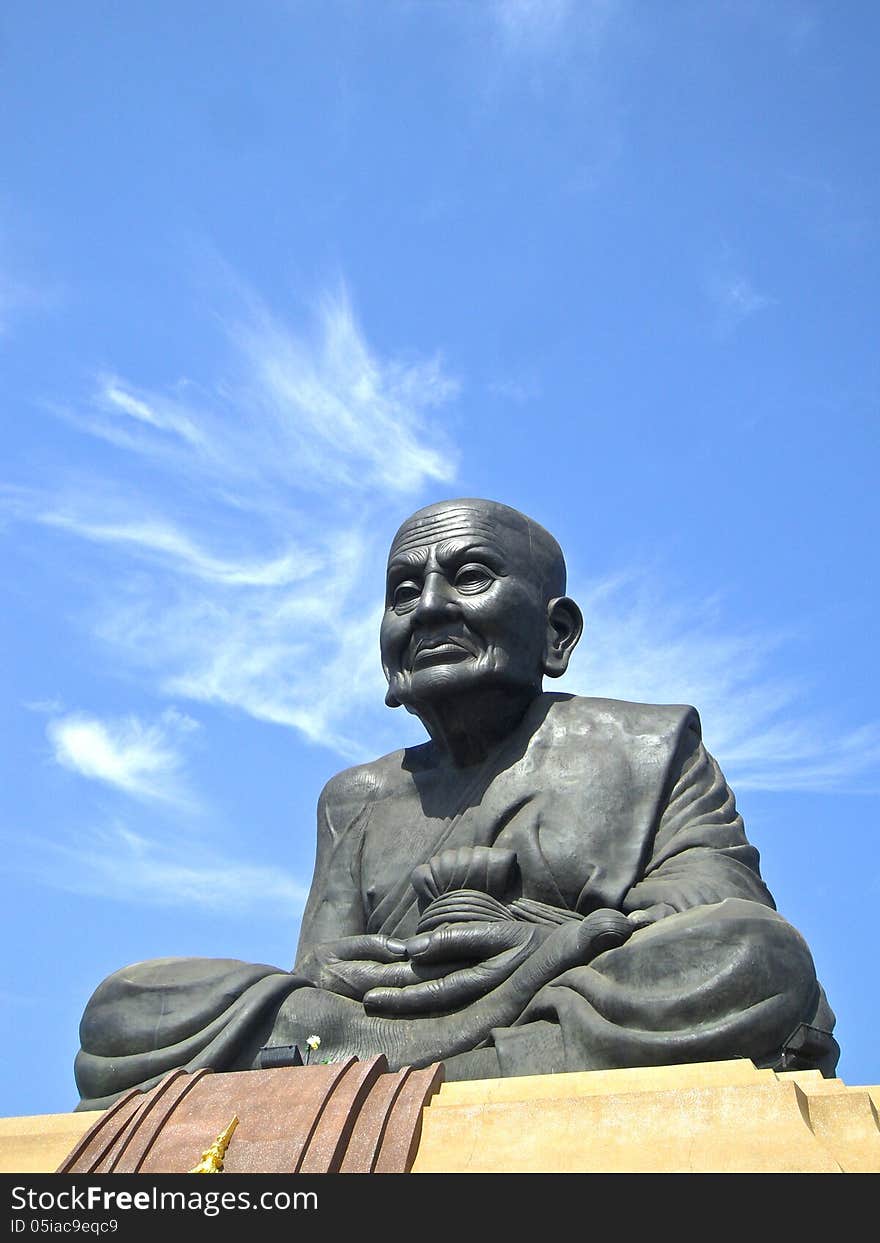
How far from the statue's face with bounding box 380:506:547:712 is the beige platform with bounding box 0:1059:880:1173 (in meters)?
3.19

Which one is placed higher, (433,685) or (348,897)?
(433,685)

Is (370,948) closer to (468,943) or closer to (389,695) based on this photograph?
(468,943)

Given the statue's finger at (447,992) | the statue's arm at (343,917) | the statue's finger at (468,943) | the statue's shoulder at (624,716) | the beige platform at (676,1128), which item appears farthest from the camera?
the statue's shoulder at (624,716)

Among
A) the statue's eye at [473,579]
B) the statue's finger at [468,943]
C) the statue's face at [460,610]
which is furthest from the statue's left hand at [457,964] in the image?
the statue's eye at [473,579]

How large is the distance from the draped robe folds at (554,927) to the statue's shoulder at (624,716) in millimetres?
14

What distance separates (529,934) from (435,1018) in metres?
0.63

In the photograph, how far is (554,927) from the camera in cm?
752

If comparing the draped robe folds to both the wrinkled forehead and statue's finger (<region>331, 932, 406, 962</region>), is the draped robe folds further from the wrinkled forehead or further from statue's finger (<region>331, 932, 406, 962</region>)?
the wrinkled forehead

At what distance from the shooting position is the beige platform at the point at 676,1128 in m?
5.08

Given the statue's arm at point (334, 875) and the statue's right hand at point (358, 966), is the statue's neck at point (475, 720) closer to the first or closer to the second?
the statue's arm at point (334, 875)

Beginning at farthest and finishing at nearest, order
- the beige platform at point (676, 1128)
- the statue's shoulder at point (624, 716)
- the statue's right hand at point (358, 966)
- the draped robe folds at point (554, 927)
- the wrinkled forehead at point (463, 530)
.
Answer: the wrinkled forehead at point (463, 530), the statue's shoulder at point (624, 716), the statue's right hand at point (358, 966), the draped robe folds at point (554, 927), the beige platform at point (676, 1128)
